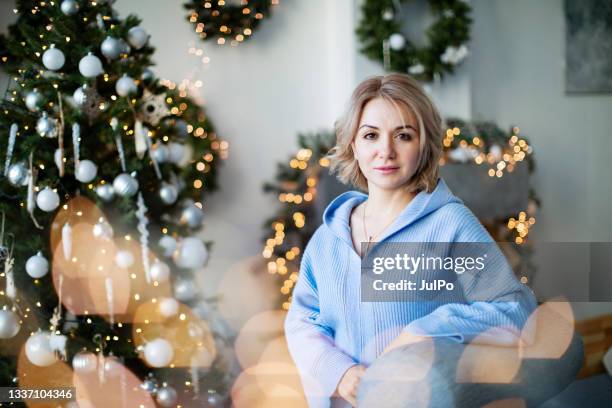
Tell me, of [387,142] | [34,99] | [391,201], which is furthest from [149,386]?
[387,142]

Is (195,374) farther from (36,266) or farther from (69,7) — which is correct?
(69,7)

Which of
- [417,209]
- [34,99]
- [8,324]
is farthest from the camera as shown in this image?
[34,99]

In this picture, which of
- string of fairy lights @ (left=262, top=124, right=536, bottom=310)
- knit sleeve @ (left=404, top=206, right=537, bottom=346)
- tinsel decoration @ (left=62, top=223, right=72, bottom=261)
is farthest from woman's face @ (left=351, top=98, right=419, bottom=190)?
string of fairy lights @ (left=262, top=124, right=536, bottom=310)

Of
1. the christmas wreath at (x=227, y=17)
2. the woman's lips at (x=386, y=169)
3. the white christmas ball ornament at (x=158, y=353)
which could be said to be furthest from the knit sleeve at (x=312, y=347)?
the christmas wreath at (x=227, y=17)

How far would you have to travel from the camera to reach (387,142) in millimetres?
1223

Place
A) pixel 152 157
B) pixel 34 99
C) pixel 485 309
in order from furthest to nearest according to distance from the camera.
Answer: pixel 152 157, pixel 34 99, pixel 485 309

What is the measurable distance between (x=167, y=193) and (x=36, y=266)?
0.46 metres

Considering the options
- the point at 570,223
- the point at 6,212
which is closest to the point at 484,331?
the point at 6,212

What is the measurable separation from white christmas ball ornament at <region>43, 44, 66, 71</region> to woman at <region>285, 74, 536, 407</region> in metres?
1.05

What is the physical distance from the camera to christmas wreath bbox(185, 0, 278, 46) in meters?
3.25

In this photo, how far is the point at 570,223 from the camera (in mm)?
4184

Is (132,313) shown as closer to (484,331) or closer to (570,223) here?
(484,331)

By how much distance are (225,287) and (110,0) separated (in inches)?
68.9

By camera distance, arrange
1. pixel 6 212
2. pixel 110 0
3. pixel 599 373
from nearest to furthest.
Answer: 1. pixel 599 373
2. pixel 6 212
3. pixel 110 0
